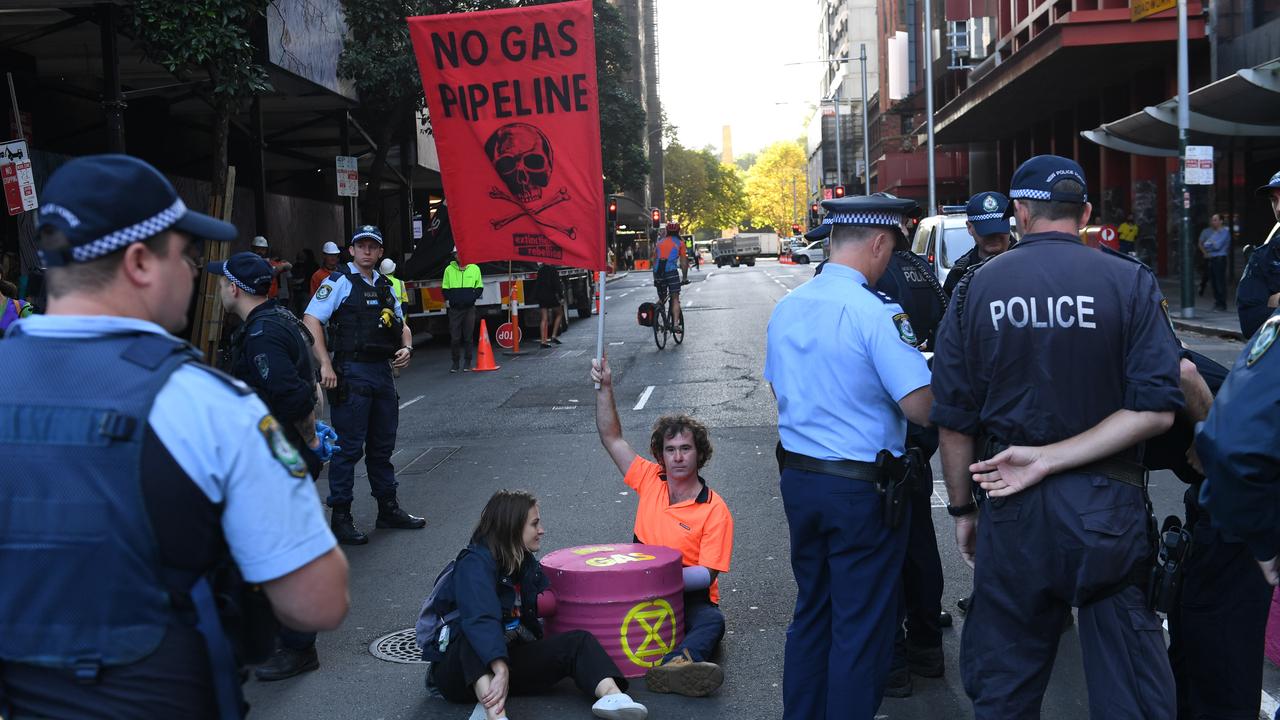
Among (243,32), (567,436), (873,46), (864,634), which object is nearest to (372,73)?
(243,32)

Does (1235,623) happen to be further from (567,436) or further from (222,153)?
(222,153)

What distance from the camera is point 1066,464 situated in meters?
3.65

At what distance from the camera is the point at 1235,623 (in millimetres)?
4195

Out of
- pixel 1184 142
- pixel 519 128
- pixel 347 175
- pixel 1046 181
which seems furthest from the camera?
pixel 347 175

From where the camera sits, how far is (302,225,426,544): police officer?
831cm

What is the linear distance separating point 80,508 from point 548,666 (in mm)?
3200

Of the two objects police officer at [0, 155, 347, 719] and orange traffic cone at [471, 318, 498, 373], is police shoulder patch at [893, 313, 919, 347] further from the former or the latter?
orange traffic cone at [471, 318, 498, 373]

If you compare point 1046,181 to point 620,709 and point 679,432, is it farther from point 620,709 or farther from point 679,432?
point 620,709

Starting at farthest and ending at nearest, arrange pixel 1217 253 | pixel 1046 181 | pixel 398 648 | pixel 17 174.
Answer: pixel 1217 253 < pixel 17 174 < pixel 398 648 < pixel 1046 181

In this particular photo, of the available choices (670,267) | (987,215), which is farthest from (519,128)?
(670,267)

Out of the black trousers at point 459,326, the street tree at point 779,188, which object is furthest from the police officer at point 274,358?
the street tree at point 779,188

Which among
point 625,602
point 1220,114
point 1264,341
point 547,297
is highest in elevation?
point 1220,114

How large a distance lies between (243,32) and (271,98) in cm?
891

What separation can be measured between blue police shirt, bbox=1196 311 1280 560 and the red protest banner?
4.32 meters
